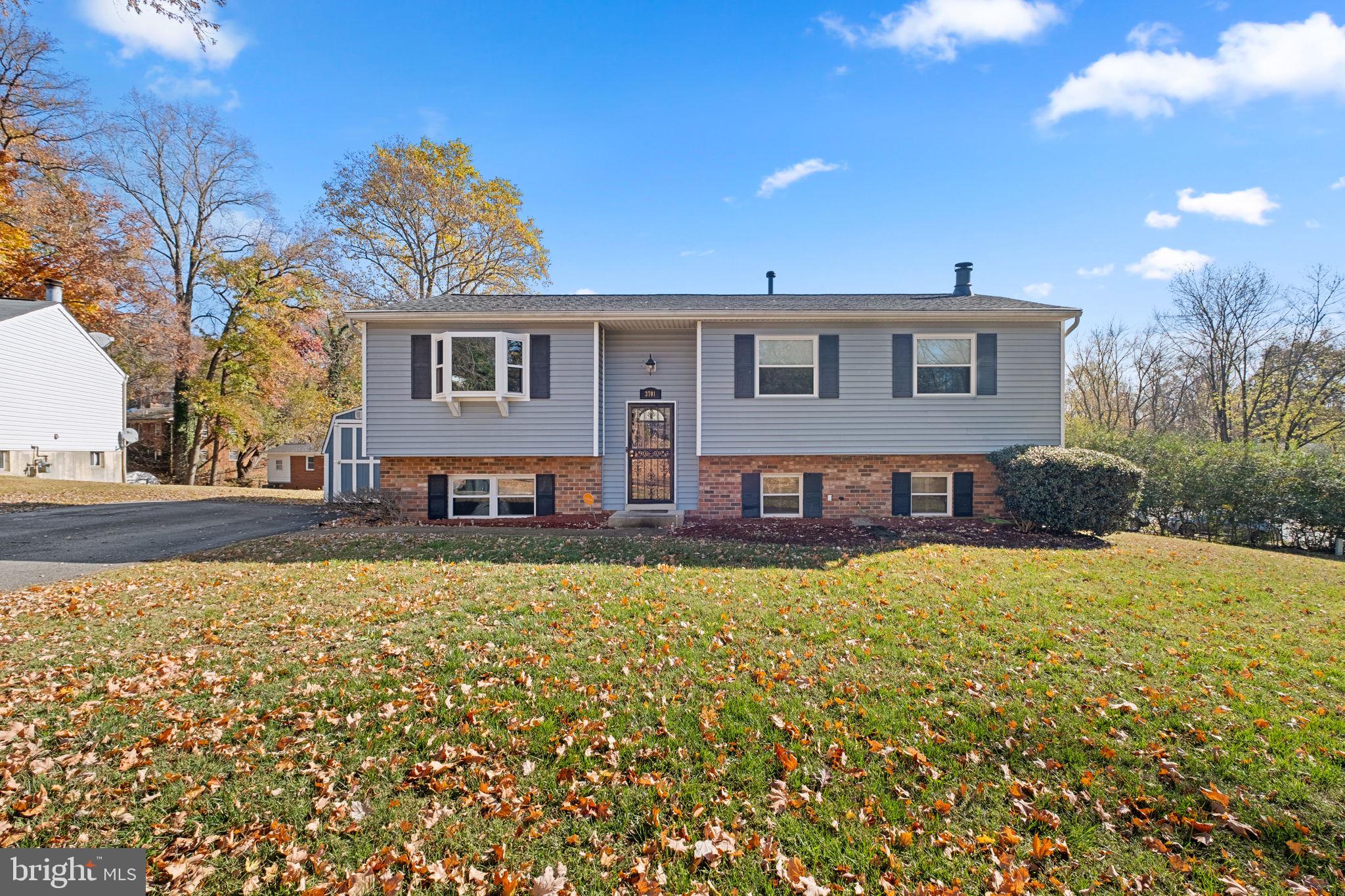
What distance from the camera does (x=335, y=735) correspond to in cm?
327

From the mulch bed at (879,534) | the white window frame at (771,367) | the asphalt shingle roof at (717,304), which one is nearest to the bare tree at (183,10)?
the asphalt shingle roof at (717,304)

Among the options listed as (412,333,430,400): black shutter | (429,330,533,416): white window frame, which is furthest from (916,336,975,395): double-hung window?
(412,333,430,400): black shutter

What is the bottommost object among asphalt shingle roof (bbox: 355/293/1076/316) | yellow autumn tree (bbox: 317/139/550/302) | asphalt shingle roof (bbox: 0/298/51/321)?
asphalt shingle roof (bbox: 355/293/1076/316)

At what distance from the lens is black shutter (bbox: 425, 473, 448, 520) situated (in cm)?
1142

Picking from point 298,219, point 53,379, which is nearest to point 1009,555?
point 298,219

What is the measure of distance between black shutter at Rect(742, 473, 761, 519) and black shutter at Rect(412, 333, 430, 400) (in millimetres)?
6750

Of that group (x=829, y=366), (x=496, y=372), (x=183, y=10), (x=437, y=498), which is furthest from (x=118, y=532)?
(x=829, y=366)

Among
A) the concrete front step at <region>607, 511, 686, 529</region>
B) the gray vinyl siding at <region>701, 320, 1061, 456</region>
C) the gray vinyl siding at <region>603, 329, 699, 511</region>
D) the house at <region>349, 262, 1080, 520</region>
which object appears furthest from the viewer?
the gray vinyl siding at <region>603, 329, 699, 511</region>

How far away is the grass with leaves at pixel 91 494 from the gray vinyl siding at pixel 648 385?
34.4 feet

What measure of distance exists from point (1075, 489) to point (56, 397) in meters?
30.5

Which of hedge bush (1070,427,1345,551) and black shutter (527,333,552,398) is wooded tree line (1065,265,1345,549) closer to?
hedge bush (1070,427,1345,551)

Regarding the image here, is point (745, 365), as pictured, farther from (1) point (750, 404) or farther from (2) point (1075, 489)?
(2) point (1075, 489)

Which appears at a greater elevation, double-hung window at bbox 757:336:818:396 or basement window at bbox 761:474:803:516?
double-hung window at bbox 757:336:818:396
